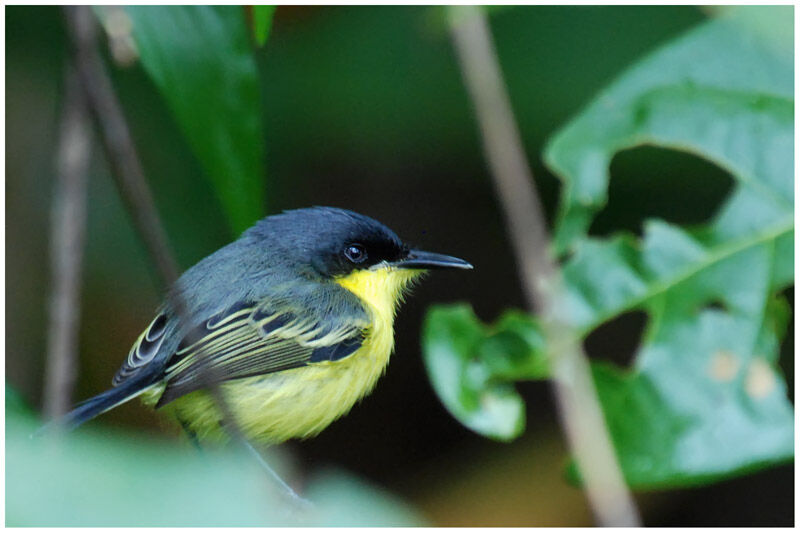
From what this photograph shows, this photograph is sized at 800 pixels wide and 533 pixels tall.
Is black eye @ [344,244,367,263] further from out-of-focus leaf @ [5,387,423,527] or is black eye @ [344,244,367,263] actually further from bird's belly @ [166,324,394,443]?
out-of-focus leaf @ [5,387,423,527]

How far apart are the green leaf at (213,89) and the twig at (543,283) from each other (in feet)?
1.49

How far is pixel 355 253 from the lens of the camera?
1272mm

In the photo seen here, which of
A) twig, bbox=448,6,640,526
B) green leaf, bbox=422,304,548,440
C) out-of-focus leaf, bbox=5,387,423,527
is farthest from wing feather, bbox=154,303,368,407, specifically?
out-of-focus leaf, bbox=5,387,423,527

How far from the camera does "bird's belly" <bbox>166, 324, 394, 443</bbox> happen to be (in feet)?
3.55

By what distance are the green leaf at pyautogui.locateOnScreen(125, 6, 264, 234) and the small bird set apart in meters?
0.09

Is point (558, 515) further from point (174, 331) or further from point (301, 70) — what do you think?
point (301, 70)

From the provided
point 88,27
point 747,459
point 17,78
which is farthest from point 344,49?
point 747,459

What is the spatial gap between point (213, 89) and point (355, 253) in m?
0.36

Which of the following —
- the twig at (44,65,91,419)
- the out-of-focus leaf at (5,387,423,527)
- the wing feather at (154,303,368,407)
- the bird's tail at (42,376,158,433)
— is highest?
the twig at (44,65,91,419)

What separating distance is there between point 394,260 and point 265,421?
30 centimetres

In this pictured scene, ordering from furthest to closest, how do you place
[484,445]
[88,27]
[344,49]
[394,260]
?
[344,49] < [484,445] < [394,260] < [88,27]

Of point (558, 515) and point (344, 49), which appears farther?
point (344, 49)

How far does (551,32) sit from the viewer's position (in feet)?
5.43

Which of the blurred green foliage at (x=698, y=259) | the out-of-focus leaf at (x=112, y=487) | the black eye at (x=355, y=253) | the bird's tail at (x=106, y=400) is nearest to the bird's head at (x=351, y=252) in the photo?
the black eye at (x=355, y=253)
